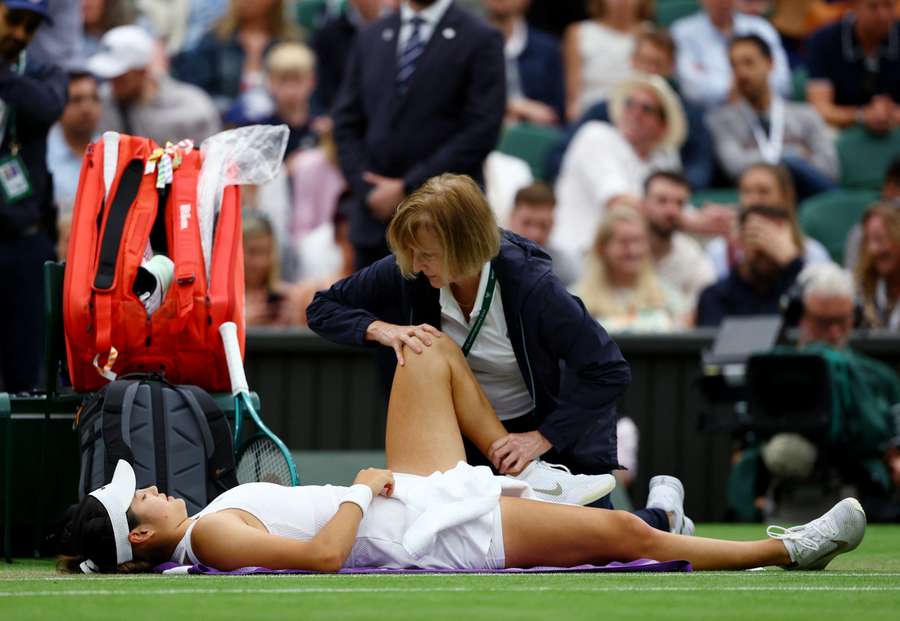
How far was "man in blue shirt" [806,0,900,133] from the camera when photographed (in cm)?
1288

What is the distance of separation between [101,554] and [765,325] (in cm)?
465

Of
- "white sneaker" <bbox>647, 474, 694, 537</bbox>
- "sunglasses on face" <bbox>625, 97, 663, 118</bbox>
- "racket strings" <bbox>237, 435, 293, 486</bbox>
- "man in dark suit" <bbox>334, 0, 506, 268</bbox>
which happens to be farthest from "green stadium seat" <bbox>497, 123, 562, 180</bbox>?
"racket strings" <bbox>237, 435, 293, 486</bbox>

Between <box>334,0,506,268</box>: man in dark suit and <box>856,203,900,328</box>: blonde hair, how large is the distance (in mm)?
2716

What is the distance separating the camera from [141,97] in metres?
11.5

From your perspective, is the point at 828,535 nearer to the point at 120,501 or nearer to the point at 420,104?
the point at 120,501

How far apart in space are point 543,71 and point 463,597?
8.71 meters

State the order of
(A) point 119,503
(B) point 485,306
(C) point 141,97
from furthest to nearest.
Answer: (C) point 141,97, (B) point 485,306, (A) point 119,503

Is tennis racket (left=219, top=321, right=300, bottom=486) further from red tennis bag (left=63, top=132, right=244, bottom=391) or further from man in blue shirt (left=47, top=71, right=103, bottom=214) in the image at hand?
man in blue shirt (left=47, top=71, right=103, bottom=214)

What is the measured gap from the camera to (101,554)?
18.0 ft

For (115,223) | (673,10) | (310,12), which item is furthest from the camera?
(310,12)

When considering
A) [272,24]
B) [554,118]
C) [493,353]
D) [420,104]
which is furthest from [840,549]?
[272,24]

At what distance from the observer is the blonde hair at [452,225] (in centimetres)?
569

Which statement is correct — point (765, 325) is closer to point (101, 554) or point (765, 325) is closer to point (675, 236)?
point (675, 236)

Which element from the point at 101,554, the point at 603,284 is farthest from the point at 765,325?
the point at 101,554
